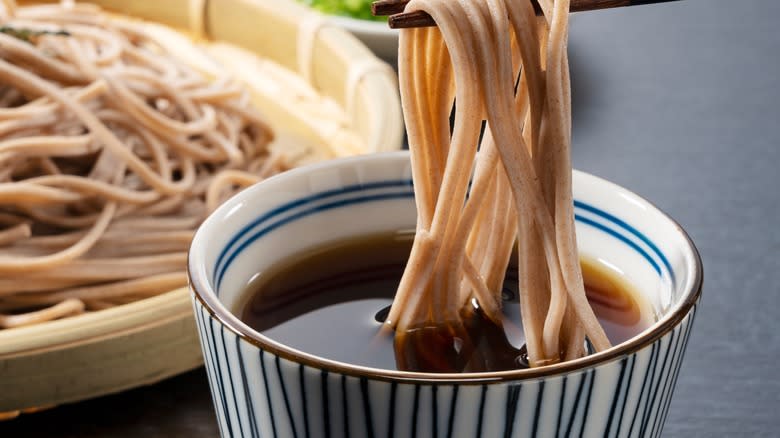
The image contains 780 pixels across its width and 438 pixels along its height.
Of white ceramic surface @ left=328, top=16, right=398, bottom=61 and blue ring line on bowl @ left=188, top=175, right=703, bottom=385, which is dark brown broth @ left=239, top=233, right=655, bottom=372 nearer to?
blue ring line on bowl @ left=188, top=175, right=703, bottom=385

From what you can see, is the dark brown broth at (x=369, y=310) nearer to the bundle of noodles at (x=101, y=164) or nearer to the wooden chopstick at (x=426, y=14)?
the wooden chopstick at (x=426, y=14)

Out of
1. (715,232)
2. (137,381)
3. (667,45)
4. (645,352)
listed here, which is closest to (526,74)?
(645,352)

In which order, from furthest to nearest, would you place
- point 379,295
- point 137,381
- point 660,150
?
1. point 660,150
2. point 137,381
3. point 379,295

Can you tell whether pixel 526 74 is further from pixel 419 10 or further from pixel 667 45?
pixel 667 45

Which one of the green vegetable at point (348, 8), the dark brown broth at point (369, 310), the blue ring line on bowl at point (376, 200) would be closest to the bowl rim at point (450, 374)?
the blue ring line on bowl at point (376, 200)

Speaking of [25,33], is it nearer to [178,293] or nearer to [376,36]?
[178,293]
